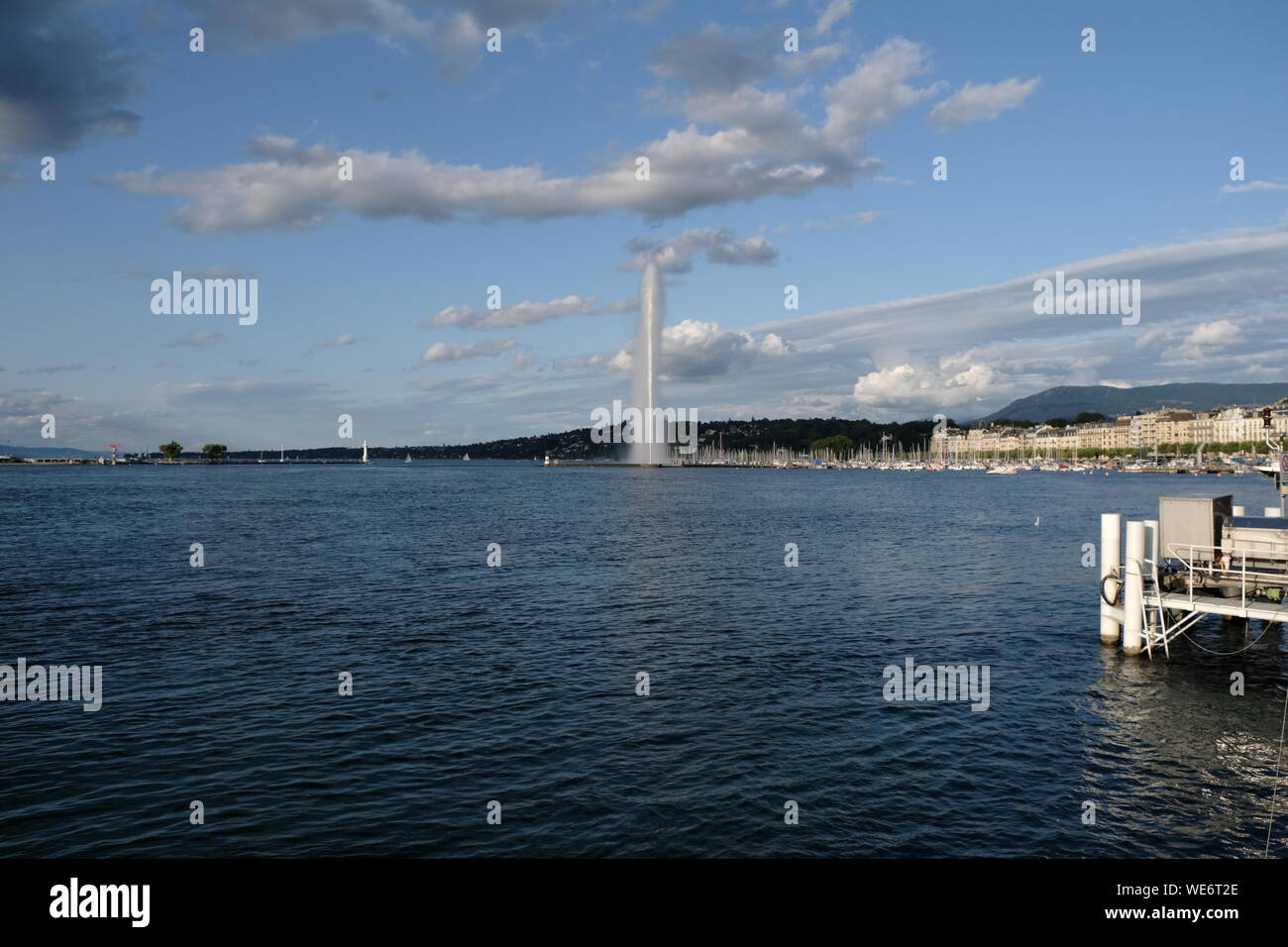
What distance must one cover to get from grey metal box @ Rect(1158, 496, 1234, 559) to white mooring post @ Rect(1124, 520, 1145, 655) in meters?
2.18

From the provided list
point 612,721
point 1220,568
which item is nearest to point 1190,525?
point 1220,568

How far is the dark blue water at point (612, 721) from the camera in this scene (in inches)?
640

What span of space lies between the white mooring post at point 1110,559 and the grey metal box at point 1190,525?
188 centimetres

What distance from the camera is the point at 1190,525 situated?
30.8 meters

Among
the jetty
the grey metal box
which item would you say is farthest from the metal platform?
the grey metal box

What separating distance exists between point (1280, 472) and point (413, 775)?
31.7m

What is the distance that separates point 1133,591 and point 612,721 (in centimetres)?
1966

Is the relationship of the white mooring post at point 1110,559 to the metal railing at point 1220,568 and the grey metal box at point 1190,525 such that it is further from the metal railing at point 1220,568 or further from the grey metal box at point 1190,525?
the grey metal box at point 1190,525

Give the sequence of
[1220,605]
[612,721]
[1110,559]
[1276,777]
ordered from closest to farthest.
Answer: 1. [1276,777]
2. [612,721]
3. [1220,605]
4. [1110,559]

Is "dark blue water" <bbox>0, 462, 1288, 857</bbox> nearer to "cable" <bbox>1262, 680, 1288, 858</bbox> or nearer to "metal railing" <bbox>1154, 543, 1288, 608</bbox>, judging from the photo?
"cable" <bbox>1262, 680, 1288, 858</bbox>

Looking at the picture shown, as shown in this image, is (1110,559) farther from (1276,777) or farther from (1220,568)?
(1276,777)

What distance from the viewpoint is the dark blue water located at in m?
16.2

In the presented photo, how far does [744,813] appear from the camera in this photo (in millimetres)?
17016

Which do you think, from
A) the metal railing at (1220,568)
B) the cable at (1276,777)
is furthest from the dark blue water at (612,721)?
the metal railing at (1220,568)
